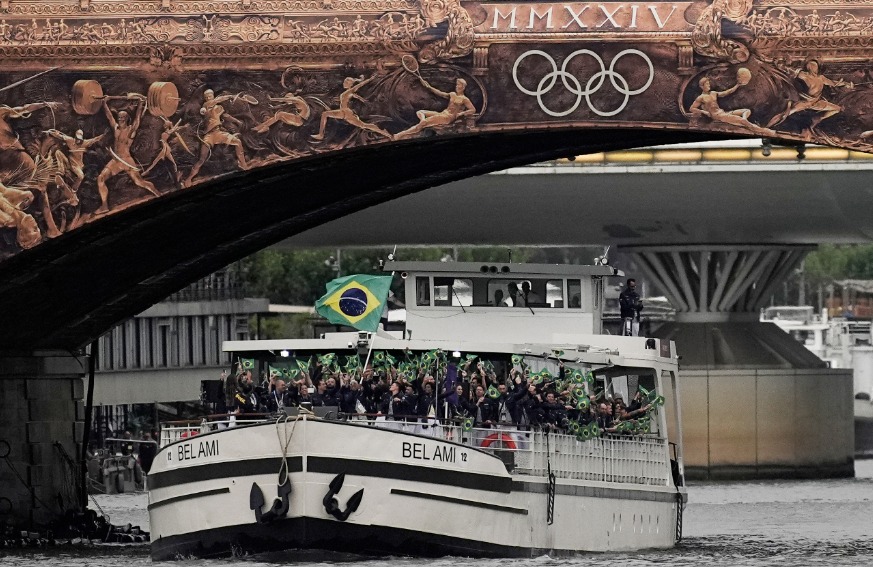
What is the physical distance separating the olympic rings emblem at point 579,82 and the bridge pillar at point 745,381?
3572 cm

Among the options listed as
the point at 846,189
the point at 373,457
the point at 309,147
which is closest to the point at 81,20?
the point at 309,147

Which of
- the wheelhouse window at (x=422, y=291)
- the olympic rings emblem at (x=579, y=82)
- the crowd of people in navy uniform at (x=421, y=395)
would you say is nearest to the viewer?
the olympic rings emblem at (x=579, y=82)

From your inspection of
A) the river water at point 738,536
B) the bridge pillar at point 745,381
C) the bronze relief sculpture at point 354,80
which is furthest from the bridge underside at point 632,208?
the bronze relief sculpture at point 354,80

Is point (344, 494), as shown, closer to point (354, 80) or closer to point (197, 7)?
point (354, 80)

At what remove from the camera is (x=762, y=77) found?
44031 mm

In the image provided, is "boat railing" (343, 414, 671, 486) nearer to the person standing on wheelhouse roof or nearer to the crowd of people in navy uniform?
the crowd of people in navy uniform

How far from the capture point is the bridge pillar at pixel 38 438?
58.5m

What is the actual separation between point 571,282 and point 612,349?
3.42 m

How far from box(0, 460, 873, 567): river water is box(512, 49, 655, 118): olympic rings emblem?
8057mm

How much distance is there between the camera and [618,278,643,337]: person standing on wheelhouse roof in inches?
2196

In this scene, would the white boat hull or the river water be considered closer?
the white boat hull

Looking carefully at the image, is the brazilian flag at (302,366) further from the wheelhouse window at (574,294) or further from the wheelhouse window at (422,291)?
the wheelhouse window at (574,294)

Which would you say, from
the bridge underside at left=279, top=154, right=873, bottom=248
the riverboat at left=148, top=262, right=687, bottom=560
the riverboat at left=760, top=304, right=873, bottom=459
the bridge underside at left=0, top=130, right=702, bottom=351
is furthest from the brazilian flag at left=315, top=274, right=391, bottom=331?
the riverboat at left=760, top=304, right=873, bottom=459

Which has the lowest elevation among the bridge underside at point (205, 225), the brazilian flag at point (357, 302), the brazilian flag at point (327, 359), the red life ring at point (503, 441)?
the red life ring at point (503, 441)
